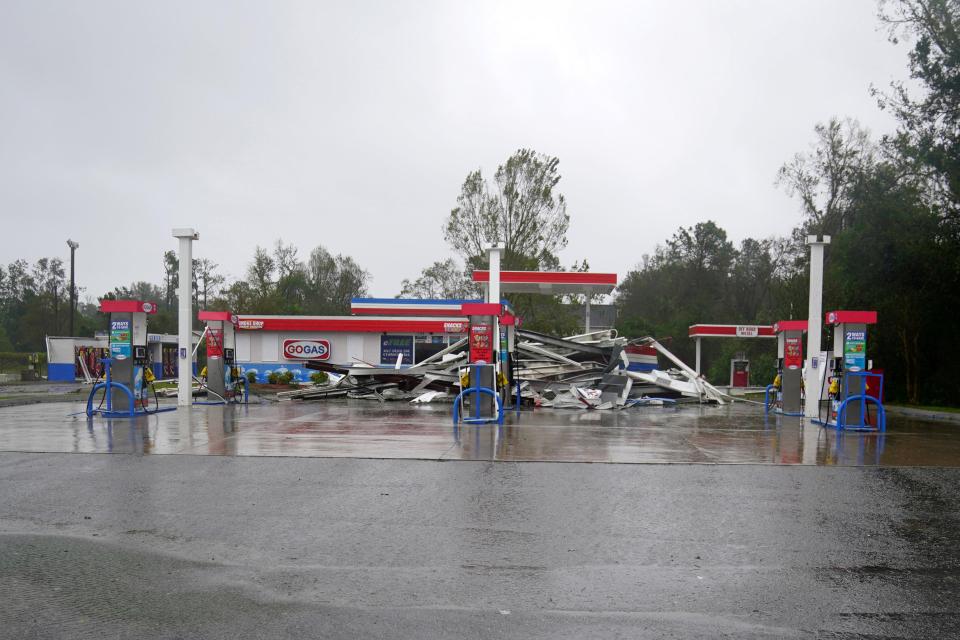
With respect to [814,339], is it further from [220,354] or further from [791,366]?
[220,354]

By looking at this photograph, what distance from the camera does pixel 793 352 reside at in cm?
1848

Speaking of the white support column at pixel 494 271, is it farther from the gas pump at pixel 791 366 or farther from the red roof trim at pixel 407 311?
the red roof trim at pixel 407 311

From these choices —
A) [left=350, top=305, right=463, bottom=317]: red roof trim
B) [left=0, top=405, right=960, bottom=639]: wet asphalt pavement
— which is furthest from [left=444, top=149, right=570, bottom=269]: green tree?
[left=0, top=405, right=960, bottom=639]: wet asphalt pavement

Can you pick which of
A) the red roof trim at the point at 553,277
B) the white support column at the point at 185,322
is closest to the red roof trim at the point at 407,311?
the red roof trim at the point at 553,277

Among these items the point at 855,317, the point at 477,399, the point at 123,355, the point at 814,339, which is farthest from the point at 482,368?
the point at 814,339

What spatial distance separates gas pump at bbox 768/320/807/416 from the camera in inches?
725

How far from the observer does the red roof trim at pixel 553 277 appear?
2598cm

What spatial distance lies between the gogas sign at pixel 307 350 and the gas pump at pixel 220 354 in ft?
41.6

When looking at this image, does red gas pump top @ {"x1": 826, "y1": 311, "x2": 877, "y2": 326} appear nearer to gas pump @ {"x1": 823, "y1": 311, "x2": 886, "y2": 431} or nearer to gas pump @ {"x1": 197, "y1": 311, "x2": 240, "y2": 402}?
gas pump @ {"x1": 823, "y1": 311, "x2": 886, "y2": 431}

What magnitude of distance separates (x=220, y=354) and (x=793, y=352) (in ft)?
51.9

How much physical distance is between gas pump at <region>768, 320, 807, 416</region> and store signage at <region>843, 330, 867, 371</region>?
12.3ft

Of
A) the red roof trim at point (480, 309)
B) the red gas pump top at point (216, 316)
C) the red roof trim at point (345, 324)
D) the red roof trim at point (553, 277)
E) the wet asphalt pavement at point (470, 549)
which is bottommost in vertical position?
the wet asphalt pavement at point (470, 549)

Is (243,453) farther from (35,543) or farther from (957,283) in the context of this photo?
(957,283)

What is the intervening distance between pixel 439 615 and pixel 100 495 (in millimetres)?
5197
